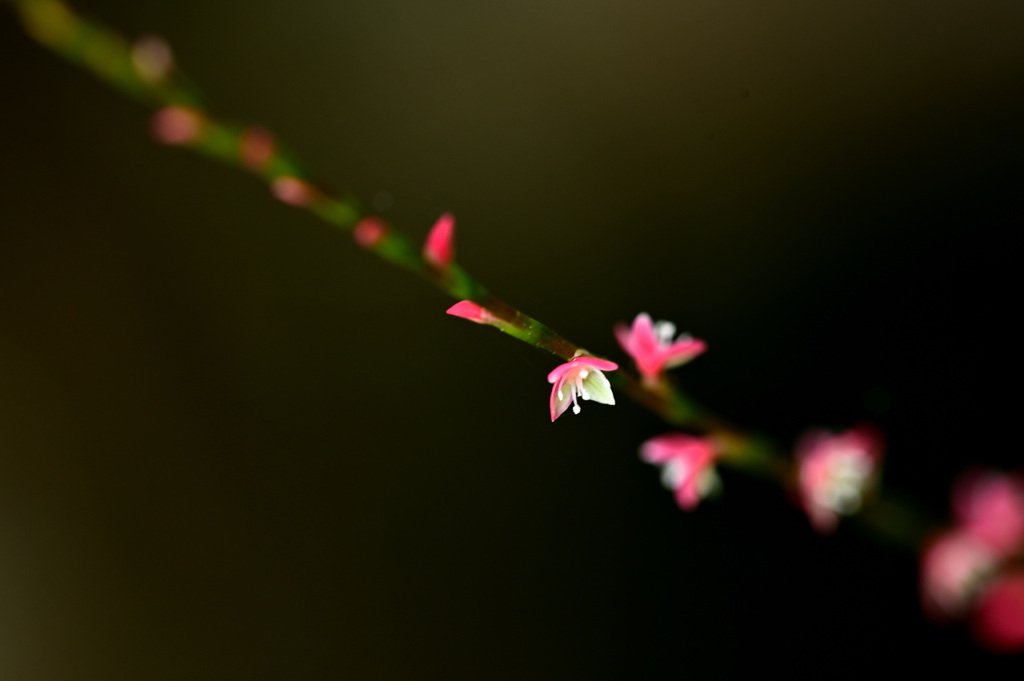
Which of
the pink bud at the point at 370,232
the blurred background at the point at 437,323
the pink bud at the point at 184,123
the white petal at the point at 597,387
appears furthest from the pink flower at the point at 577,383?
the blurred background at the point at 437,323

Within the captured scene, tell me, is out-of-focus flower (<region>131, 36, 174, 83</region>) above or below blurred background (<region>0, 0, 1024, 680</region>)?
below

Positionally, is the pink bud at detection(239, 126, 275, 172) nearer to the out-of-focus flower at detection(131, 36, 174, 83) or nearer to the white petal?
the out-of-focus flower at detection(131, 36, 174, 83)

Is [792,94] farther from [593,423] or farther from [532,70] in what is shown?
[593,423]

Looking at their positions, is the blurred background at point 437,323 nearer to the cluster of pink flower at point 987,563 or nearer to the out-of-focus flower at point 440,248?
the cluster of pink flower at point 987,563

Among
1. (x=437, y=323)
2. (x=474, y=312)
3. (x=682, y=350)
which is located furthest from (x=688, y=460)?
(x=437, y=323)

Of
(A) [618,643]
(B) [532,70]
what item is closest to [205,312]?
(B) [532,70]

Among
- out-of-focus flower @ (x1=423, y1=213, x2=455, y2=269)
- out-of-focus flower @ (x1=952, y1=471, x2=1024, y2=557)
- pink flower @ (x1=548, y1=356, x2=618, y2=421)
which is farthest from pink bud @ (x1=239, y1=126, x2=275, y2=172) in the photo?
out-of-focus flower @ (x1=952, y1=471, x2=1024, y2=557)

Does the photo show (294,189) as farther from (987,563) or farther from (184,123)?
(987,563)

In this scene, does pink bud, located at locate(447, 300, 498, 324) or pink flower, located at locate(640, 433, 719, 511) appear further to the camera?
pink flower, located at locate(640, 433, 719, 511)
